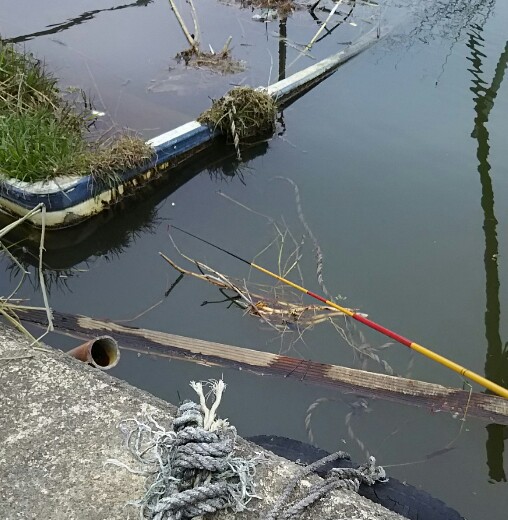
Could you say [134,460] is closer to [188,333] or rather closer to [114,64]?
[188,333]

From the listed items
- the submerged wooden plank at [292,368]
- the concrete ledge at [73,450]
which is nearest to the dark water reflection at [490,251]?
the submerged wooden plank at [292,368]

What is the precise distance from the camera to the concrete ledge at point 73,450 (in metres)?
1.55

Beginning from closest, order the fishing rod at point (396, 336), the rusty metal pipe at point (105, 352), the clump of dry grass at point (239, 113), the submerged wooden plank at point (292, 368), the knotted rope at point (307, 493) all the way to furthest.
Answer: the knotted rope at point (307, 493), the rusty metal pipe at point (105, 352), the fishing rod at point (396, 336), the submerged wooden plank at point (292, 368), the clump of dry grass at point (239, 113)

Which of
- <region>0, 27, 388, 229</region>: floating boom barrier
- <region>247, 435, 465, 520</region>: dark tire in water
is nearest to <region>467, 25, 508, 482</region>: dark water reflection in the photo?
<region>247, 435, 465, 520</region>: dark tire in water

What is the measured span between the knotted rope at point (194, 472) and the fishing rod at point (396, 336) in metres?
1.44

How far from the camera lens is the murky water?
117 inches

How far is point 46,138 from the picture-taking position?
3967 mm

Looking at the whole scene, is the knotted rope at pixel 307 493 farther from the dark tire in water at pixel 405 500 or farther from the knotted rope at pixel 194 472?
the dark tire in water at pixel 405 500

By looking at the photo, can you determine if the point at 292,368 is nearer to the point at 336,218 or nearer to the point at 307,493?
the point at 307,493

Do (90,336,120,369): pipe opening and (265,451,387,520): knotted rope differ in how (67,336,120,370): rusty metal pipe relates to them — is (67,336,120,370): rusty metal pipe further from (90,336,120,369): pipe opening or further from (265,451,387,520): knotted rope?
(265,451,387,520): knotted rope

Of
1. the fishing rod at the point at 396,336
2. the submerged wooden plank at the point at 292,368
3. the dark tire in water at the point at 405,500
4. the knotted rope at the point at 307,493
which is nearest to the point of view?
the knotted rope at the point at 307,493

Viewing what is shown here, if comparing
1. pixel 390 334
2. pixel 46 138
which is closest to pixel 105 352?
pixel 390 334

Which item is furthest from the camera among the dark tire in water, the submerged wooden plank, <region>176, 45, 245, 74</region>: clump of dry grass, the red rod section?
<region>176, 45, 245, 74</region>: clump of dry grass

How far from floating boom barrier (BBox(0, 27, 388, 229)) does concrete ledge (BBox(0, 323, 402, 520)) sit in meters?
1.97
